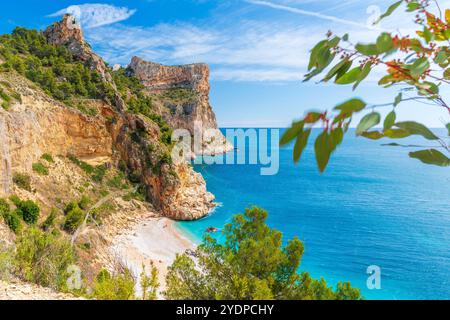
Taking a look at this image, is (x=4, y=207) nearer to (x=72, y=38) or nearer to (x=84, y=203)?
(x=84, y=203)

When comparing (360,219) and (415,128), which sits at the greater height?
(415,128)

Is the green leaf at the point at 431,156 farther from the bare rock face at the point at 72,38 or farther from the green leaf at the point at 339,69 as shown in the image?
the bare rock face at the point at 72,38

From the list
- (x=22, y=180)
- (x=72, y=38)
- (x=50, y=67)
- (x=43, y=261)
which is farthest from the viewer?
(x=72, y=38)

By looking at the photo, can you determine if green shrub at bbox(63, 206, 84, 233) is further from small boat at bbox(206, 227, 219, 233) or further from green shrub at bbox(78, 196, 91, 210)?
small boat at bbox(206, 227, 219, 233)

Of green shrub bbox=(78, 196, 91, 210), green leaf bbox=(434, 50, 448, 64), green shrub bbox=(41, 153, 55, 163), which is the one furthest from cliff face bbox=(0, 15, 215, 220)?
green leaf bbox=(434, 50, 448, 64)

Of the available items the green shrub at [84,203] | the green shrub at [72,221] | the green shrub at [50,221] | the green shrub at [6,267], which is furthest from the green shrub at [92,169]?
the green shrub at [6,267]

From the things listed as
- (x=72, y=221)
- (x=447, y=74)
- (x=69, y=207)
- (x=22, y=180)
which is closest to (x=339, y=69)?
(x=447, y=74)

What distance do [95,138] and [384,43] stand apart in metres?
23.1

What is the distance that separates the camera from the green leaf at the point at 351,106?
57 centimetres

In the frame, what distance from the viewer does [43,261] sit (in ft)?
20.4

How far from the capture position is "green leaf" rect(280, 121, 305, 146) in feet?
1.78

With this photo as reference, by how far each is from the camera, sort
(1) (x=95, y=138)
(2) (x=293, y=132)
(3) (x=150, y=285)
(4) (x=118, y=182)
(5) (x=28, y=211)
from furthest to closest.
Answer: (4) (x=118, y=182) → (1) (x=95, y=138) → (5) (x=28, y=211) → (3) (x=150, y=285) → (2) (x=293, y=132)

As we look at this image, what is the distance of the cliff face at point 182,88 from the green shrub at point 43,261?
45.4 m

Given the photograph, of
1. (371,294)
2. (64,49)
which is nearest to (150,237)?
(371,294)
